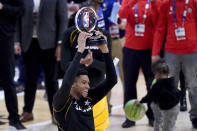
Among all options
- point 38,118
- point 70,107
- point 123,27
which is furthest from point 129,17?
point 70,107

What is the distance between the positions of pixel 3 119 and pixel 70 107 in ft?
12.0

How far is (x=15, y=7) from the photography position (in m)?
5.68

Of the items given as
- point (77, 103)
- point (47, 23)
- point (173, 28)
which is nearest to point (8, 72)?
point (47, 23)

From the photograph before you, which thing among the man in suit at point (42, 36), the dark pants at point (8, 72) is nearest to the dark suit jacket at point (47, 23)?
the man in suit at point (42, 36)

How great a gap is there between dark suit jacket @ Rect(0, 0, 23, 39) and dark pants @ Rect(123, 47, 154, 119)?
167 centimetres

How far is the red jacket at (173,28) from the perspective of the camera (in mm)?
5715

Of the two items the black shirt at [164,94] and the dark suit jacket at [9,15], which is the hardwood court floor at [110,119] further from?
the dark suit jacket at [9,15]

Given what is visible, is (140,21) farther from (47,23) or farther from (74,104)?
(74,104)

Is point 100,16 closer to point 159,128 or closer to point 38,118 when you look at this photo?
point 159,128

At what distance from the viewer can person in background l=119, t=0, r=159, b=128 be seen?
618cm

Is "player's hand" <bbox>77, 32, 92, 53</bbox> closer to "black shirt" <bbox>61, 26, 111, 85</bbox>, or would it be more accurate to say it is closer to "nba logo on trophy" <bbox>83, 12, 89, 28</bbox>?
"nba logo on trophy" <bbox>83, 12, 89, 28</bbox>

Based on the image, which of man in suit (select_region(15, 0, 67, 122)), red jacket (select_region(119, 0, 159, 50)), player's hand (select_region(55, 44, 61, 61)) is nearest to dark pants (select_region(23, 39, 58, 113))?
man in suit (select_region(15, 0, 67, 122))

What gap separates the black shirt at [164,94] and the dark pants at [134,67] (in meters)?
1.02

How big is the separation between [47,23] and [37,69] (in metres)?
0.75
